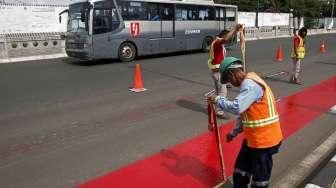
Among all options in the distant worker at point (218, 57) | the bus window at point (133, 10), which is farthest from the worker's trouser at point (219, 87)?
the bus window at point (133, 10)

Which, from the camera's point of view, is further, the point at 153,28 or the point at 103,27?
the point at 153,28

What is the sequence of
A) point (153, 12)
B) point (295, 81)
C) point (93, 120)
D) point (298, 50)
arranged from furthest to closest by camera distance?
point (153, 12) → point (295, 81) → point (298, 50) → point (93, 120)

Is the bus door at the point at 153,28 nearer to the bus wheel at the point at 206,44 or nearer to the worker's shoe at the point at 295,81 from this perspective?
the bus wheel at the point at 206,44

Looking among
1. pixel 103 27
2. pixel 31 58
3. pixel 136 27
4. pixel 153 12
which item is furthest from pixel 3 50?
pixel 153 12

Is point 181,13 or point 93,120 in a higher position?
point 181,13

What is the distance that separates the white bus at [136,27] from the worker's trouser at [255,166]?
14176 mm

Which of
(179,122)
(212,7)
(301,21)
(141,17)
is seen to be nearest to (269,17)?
(301,21)

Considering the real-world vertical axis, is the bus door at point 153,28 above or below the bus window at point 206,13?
below

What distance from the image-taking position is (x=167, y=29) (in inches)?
840

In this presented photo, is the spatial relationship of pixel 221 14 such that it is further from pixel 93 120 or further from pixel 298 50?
pixel 93 120

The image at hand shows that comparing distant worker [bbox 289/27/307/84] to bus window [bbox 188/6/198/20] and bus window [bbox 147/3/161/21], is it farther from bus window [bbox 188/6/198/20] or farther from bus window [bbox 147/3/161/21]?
bus window [bbox 188/6/198/20]

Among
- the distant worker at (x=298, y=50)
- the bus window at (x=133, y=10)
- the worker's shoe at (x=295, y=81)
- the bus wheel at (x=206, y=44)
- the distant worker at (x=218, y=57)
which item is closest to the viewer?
the distant worker at (x=218, y=57)

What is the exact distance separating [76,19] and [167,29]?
5.04 metres

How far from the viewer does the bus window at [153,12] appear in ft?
67.1
